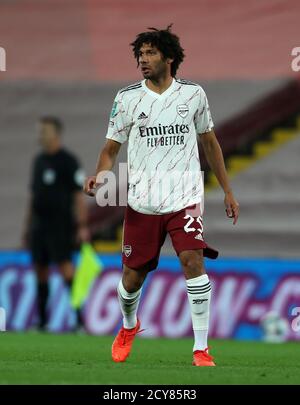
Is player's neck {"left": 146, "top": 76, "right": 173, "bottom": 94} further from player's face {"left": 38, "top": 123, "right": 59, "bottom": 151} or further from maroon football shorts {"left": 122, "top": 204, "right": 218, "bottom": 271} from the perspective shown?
player's face {"left": 38, "top": 123, "right": 59, "bottom": 151}

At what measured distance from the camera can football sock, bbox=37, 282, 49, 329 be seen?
1344cm

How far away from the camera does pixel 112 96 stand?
652 inches

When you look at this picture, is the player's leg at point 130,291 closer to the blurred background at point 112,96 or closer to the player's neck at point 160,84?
the player's neck at point 160,84

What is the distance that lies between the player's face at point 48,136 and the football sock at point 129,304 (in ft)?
18.2

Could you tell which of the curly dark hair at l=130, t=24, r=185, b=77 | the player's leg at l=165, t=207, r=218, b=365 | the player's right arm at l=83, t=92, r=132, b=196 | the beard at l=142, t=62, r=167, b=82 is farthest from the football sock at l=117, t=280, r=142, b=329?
the curly dark hair at l=130, t=24, r=185, b=77

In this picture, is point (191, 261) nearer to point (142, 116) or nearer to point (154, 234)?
point (154, 234)

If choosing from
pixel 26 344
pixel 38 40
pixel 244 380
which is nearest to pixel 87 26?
pixel 38 40

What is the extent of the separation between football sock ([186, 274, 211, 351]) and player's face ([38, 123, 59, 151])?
600cm

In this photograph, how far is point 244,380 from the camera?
6824 millimetres

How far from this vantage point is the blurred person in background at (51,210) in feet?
44.5

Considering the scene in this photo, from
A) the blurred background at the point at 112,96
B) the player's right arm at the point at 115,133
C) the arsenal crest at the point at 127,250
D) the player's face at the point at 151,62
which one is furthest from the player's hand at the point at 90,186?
the blurred background at the point at 112,96

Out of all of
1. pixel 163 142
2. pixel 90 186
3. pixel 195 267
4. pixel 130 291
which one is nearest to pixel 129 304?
pixel 130 291

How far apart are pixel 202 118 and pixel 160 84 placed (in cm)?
33
